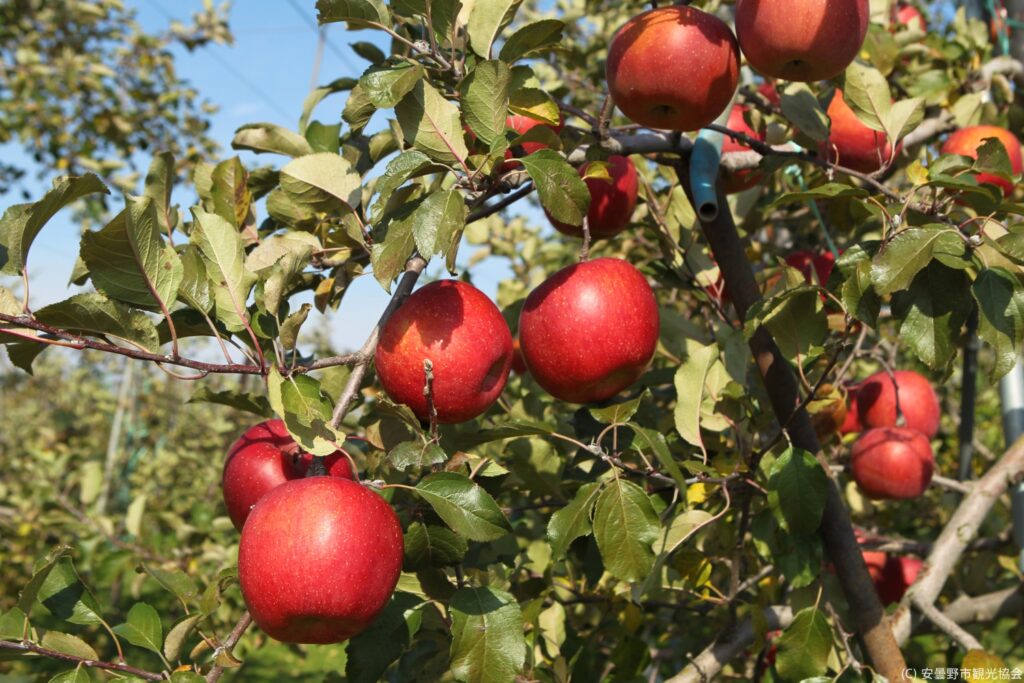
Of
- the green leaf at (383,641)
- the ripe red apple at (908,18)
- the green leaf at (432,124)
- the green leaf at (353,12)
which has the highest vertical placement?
the green leaf at (353,12)

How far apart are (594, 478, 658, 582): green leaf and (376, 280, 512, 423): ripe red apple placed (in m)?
0.21

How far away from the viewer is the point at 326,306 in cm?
137

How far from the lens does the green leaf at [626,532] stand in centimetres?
103

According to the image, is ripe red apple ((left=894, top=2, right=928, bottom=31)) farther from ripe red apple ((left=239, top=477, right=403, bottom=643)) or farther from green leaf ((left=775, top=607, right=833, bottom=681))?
ripe red apple ((left=239, top=477, right=403, bottom=643))

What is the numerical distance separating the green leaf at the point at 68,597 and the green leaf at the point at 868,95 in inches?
55.9

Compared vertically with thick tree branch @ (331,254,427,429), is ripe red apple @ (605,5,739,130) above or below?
above

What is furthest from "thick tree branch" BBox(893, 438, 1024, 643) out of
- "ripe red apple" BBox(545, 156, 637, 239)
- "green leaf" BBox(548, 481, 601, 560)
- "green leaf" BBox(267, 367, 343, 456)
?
Answer: "green leaf" BBox(267, 367, 343, 456)

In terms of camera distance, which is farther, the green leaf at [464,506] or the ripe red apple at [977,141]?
the ripe red apple at [977,141]

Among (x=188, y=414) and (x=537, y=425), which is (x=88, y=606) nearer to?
(x=537, y=425)

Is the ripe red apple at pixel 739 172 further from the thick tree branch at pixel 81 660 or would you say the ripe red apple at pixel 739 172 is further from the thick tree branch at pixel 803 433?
the thick tree branch at pixel 81 660

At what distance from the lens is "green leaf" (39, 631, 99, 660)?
106 centimetres

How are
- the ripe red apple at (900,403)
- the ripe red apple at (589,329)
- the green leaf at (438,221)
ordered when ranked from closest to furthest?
1. the green leaf at (438,221)
2. the ripe red apple at (589,329)
3. the ripe red apple at (900,403)

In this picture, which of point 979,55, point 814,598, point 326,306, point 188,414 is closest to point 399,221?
point 326,306

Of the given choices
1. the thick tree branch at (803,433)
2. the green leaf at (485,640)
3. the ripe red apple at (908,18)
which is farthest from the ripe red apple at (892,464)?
the ripe red apple at (908,18)
